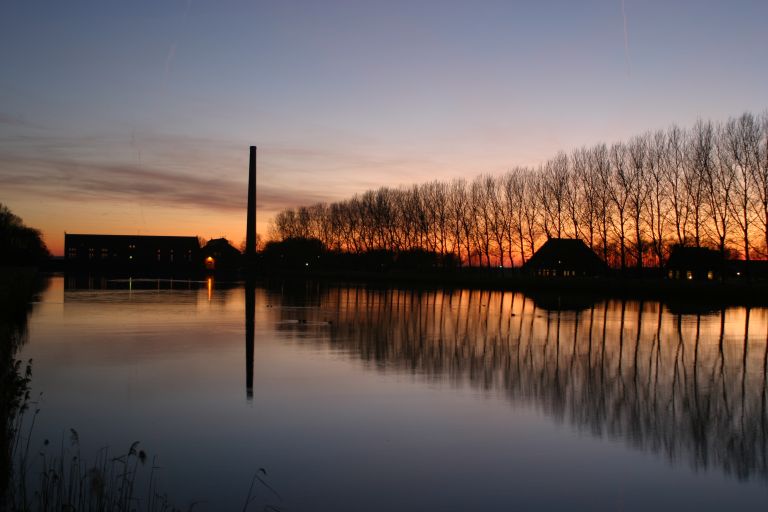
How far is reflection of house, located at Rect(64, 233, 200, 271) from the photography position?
148875 mm

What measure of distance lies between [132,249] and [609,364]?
148098 millimetres

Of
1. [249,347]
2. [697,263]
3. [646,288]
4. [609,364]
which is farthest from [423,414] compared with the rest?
[697,263]

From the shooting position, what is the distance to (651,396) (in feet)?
42.0

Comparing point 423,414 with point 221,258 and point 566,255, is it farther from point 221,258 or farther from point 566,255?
point 221,258

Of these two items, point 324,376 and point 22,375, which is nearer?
point 22,375

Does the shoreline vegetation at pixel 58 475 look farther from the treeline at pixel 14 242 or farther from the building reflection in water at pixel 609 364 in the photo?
the treeline at pixel 14 242

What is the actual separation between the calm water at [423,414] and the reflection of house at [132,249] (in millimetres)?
132945

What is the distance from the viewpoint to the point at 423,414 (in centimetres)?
1123

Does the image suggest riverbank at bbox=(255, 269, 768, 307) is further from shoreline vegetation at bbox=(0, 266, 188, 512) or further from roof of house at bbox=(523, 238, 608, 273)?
shoreline vegetation at bbox=(0, 266, 188, 512)

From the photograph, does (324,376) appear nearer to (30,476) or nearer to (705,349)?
(30,476)

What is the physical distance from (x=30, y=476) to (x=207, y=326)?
55.9ft

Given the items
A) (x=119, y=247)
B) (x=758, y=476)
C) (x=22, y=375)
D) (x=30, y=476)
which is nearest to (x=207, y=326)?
(x=22, y=375)

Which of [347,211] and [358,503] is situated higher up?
[347,211]

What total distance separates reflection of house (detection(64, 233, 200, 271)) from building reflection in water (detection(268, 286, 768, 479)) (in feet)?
414
